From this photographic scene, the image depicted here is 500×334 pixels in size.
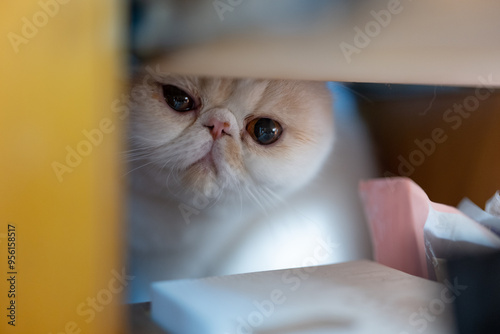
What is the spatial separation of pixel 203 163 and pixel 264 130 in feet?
0.40

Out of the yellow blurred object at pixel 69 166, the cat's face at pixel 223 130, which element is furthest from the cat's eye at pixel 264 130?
the yellow blurred object at pixel 69 166

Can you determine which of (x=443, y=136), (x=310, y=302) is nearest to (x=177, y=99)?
(x=310, y=302)

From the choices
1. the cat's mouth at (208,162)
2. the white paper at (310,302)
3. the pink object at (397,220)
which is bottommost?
the white paper at (310,302)

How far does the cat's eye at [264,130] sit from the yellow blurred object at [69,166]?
0.22 meters

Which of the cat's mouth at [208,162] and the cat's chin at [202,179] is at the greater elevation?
the cat's mouth at [208,162]

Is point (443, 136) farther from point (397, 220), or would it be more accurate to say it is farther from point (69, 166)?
point (69, 166)

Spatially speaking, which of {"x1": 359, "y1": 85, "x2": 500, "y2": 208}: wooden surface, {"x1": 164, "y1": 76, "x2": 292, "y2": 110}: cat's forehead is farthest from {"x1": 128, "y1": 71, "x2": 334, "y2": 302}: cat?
{"x1": 359, "y1": 85, "x2": 500, "y2": 208}: wooden surface

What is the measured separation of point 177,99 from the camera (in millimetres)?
792

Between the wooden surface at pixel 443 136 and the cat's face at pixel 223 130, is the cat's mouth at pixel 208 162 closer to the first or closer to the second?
the cat's face at pixel 223 130

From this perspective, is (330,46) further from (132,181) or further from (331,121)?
(132,181)

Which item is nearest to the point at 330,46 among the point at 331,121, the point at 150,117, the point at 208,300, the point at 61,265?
the point at 331,121

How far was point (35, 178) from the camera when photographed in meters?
0.79

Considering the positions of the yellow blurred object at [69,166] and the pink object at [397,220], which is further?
the pink object at [397,220]

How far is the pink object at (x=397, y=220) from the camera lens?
865mm
